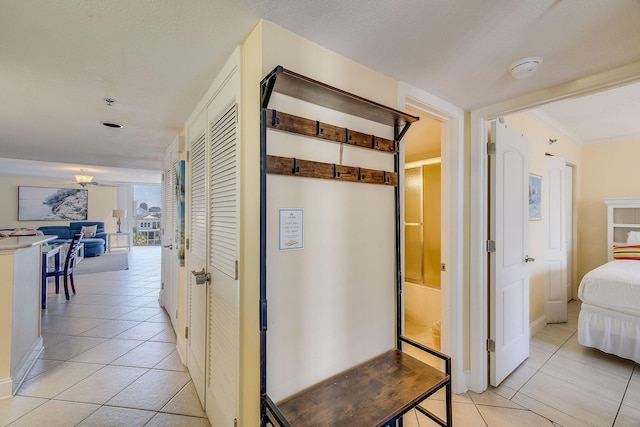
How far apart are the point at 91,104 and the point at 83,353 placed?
2241 mm

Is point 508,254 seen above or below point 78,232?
above

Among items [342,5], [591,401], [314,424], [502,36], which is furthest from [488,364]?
[342,5]

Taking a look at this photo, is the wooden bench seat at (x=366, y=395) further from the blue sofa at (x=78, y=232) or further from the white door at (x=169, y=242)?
the blue sofa at (x=78, y=232)

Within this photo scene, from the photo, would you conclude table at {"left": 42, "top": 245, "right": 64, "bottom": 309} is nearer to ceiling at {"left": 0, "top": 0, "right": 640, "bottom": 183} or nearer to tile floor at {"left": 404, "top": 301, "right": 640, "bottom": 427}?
ceiling at {"left": 0, "top": 0, "right": 640, "bottom": 183}

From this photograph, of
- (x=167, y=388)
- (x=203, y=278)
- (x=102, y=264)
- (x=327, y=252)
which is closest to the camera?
(x=327, y=252)

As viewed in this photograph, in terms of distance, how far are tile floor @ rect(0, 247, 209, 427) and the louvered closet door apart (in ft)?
1.52

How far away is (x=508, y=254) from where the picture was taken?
2.30m

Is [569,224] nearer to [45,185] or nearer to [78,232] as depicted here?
[78,232]

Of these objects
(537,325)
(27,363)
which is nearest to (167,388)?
(27,363)

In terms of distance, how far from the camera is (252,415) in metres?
1.23

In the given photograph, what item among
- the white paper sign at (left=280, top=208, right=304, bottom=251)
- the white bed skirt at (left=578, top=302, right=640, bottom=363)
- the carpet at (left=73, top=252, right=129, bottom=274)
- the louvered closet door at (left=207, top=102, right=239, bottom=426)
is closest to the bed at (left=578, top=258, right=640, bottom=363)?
the white bed skirt at (left=578, top=302, right=640, bottom=363)

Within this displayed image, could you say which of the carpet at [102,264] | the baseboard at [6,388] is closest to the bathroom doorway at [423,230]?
the baseboard at [6,388]

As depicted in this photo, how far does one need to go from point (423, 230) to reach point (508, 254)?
3.54ft

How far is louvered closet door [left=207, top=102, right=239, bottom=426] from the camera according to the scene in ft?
4.56
